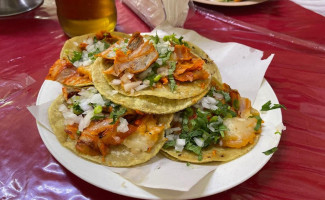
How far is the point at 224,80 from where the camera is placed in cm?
194

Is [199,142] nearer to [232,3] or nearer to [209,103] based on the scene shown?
[209,103]

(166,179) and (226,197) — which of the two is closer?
(166,179)

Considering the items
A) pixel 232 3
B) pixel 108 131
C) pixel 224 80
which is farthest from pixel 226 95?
pixel 232 3

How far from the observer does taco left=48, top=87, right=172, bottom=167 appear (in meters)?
1.38

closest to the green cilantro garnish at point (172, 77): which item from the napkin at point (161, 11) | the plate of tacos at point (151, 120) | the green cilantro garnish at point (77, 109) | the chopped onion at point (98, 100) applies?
the plate of tacos at point (151, 120)

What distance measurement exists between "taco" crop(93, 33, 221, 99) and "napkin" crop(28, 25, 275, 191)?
312mm

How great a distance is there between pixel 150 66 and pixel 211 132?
436 millimetres

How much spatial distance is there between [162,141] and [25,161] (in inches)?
28.5

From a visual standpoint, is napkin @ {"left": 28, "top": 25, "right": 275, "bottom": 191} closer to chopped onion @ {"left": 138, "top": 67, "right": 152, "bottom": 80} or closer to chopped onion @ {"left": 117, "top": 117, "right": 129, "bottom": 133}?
chopped onion @ {"left": 117, "top": 117, "right": 129, "bottom": 133}

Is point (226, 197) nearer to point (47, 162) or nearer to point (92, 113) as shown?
point (92, 113)

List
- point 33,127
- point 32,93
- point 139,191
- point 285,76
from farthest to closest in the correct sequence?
point 285,76, point 32,93, point 33,127, point 139,191

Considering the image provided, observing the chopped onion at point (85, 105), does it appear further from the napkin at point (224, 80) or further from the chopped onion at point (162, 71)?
the chopped onion at point (162, 71)

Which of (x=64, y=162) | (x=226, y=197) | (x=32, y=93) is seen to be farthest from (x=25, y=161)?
(x=226, y=197)

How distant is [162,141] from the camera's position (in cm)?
142
